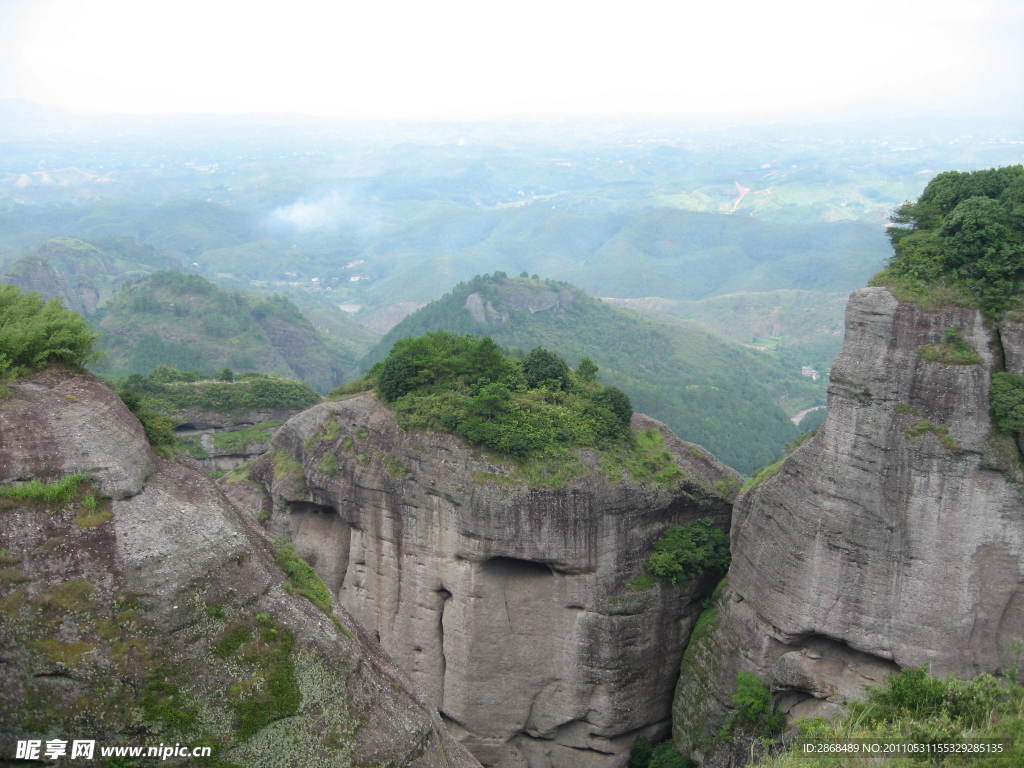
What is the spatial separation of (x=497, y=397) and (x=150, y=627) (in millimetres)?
14325

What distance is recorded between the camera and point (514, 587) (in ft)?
85.5

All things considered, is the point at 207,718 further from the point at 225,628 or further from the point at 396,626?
the point at 396,626

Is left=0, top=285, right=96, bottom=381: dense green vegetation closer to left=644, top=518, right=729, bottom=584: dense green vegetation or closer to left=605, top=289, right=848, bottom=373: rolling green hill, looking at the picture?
left=644, top=518, right=729, bottom=584: dense green vegetation

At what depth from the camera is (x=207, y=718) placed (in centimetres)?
1347

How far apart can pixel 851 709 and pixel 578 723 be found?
10633 mm

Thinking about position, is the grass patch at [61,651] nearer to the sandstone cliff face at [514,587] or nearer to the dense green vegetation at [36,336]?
the dense green vegetation at [36,336]

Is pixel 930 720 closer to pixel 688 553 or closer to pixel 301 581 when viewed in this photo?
pixel 688 553

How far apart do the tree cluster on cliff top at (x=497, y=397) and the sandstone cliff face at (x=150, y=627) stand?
1120cm

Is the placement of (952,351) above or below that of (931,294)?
below

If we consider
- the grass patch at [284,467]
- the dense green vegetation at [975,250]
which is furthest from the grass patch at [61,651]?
the dense green vegetation at [975,250]

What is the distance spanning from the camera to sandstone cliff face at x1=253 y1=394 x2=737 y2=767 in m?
25.0

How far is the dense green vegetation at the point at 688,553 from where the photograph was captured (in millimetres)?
25391

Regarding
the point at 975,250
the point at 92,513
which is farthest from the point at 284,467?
the point at 975,250

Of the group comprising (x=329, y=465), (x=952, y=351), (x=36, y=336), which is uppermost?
(x=36, y=336)
